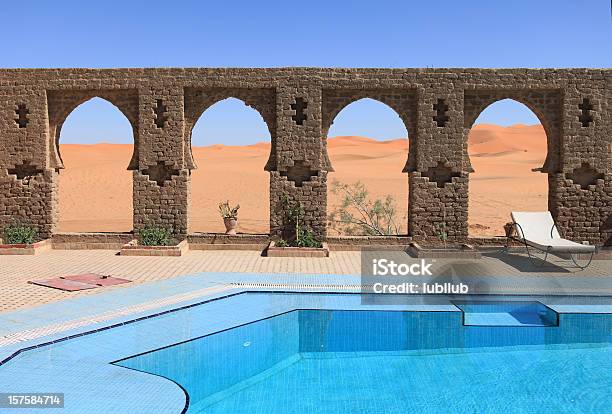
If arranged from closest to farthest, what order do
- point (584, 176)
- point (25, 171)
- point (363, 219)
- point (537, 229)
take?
point (537, 229) → point (584, 176) → point (25, 171) → point (363, 219)

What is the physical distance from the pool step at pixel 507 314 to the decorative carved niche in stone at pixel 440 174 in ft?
18.7

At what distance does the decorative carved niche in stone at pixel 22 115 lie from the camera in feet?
50.5

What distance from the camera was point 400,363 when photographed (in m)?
8.05

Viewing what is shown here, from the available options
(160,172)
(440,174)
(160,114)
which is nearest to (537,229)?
(440,174)

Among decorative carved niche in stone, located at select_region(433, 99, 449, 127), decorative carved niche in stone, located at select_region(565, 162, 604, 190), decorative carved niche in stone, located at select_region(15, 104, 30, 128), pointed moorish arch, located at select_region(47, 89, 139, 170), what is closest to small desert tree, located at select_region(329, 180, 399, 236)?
decorative carved niche in stone, located at select_region(433, 99, 449, 127)

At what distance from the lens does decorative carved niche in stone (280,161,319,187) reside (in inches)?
604

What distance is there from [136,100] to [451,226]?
773cm

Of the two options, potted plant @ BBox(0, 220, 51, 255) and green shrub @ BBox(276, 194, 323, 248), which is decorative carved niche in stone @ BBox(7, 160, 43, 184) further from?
green shrub @ BBox(276, 194, 323, 248)

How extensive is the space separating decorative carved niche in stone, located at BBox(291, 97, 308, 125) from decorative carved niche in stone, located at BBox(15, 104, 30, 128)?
20.0 feet

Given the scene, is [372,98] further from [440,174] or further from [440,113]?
[440,174]

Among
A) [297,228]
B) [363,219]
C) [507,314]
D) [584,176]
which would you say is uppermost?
[584,176]

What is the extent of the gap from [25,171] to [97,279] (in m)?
5.59

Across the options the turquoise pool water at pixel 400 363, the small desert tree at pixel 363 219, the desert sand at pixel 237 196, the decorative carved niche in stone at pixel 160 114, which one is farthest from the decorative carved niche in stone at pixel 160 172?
the desert sand at pixel 237 196

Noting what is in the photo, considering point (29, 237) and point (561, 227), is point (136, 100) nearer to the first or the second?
point (29, 237)
